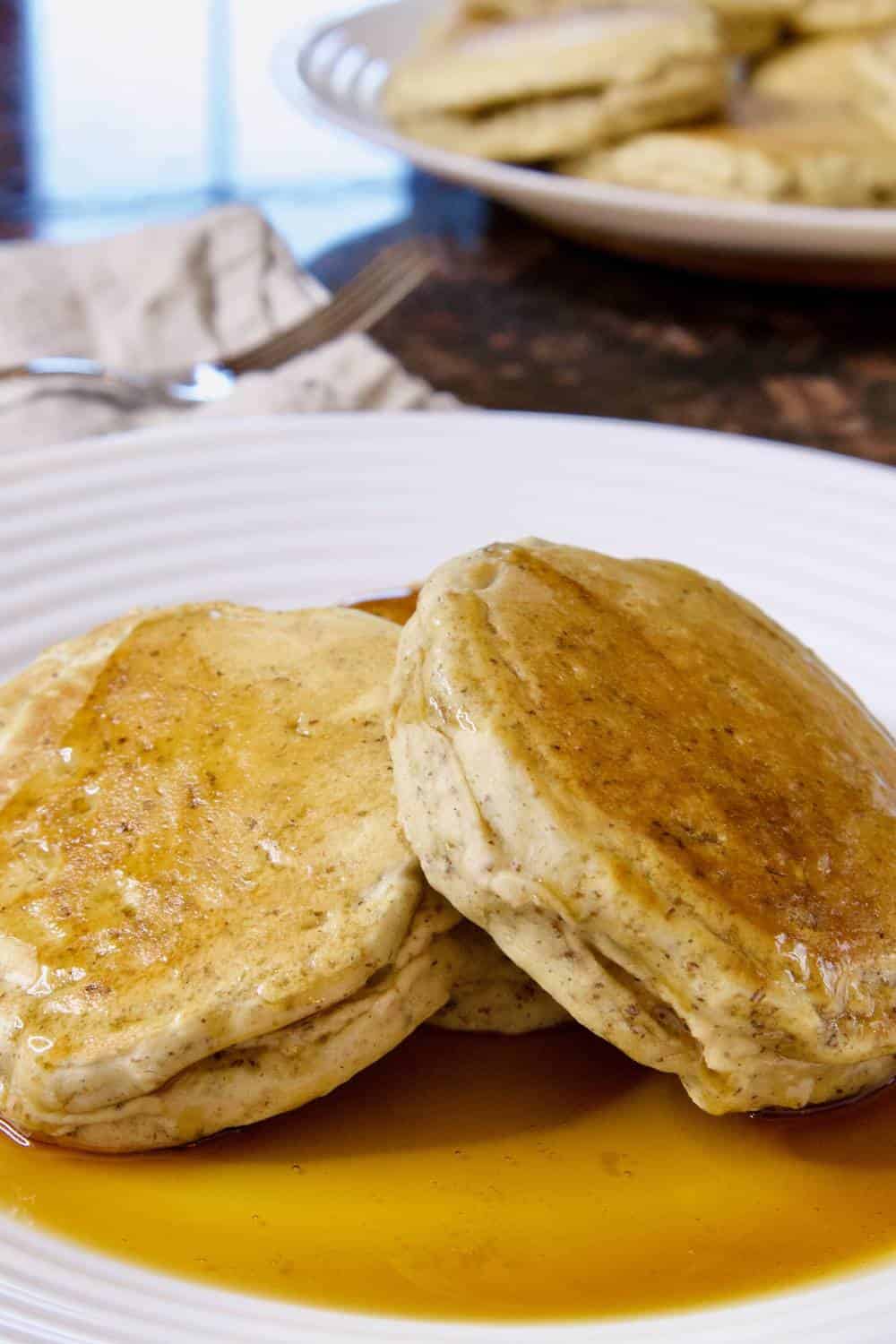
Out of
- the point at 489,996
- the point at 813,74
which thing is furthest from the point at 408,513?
the point at 813,74

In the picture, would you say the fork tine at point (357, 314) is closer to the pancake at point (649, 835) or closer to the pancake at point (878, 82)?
the pancake at point (878, 82)

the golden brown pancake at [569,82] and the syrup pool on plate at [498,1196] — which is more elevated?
the golden brown pancake at [569,82]

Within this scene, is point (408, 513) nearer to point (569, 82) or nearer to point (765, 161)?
point (765, 161)

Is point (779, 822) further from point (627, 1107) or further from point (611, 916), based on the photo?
point (627, 1107)

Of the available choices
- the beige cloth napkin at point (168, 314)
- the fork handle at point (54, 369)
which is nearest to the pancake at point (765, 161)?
the beige cloth napkin at point (168, 314)

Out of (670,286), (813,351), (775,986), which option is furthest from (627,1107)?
(670,286)
